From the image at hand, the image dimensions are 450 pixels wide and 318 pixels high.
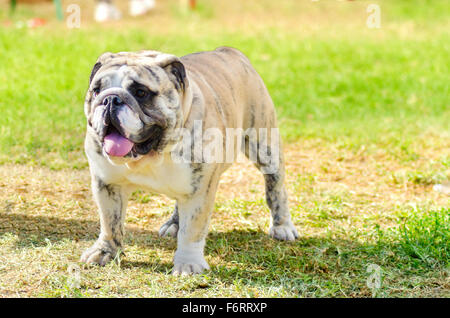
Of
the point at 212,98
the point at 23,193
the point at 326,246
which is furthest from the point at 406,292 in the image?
the point at 23,193

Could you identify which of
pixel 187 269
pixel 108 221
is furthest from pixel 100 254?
pixel 187 269

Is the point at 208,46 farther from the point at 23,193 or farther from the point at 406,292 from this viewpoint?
the point at 406,292

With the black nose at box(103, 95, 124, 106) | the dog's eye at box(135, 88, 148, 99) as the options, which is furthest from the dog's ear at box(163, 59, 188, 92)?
the black nose at box(103, 95, 124, 106)

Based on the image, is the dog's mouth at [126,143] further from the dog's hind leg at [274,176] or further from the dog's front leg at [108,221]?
the dog's hind leg at [274,176]

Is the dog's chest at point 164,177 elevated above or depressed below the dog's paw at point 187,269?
above

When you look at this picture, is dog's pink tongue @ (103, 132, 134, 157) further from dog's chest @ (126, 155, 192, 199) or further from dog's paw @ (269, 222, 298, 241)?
dog's paw @ (269, 222, 298, 241)

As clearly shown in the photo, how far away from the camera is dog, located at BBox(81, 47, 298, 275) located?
349 centimetres

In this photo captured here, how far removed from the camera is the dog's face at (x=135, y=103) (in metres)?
3.43

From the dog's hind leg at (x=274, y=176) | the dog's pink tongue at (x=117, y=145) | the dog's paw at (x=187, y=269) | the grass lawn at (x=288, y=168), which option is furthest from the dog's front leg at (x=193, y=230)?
the dog's hind leg at (x=274, y=176)

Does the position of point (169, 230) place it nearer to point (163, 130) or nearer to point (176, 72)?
point (163, 130)

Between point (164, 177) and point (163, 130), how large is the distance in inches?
12.1

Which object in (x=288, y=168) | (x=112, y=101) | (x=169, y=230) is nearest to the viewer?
(x=112, y=101)

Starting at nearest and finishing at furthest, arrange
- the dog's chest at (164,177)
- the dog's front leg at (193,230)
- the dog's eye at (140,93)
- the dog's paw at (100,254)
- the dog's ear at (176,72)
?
the dog's eye at (140,93), the dog's ear at (176,72), the dog's chest at (164,177), the dog's front leg at (193,230), the dog's paw at (100,254)

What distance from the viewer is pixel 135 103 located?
347 cm
